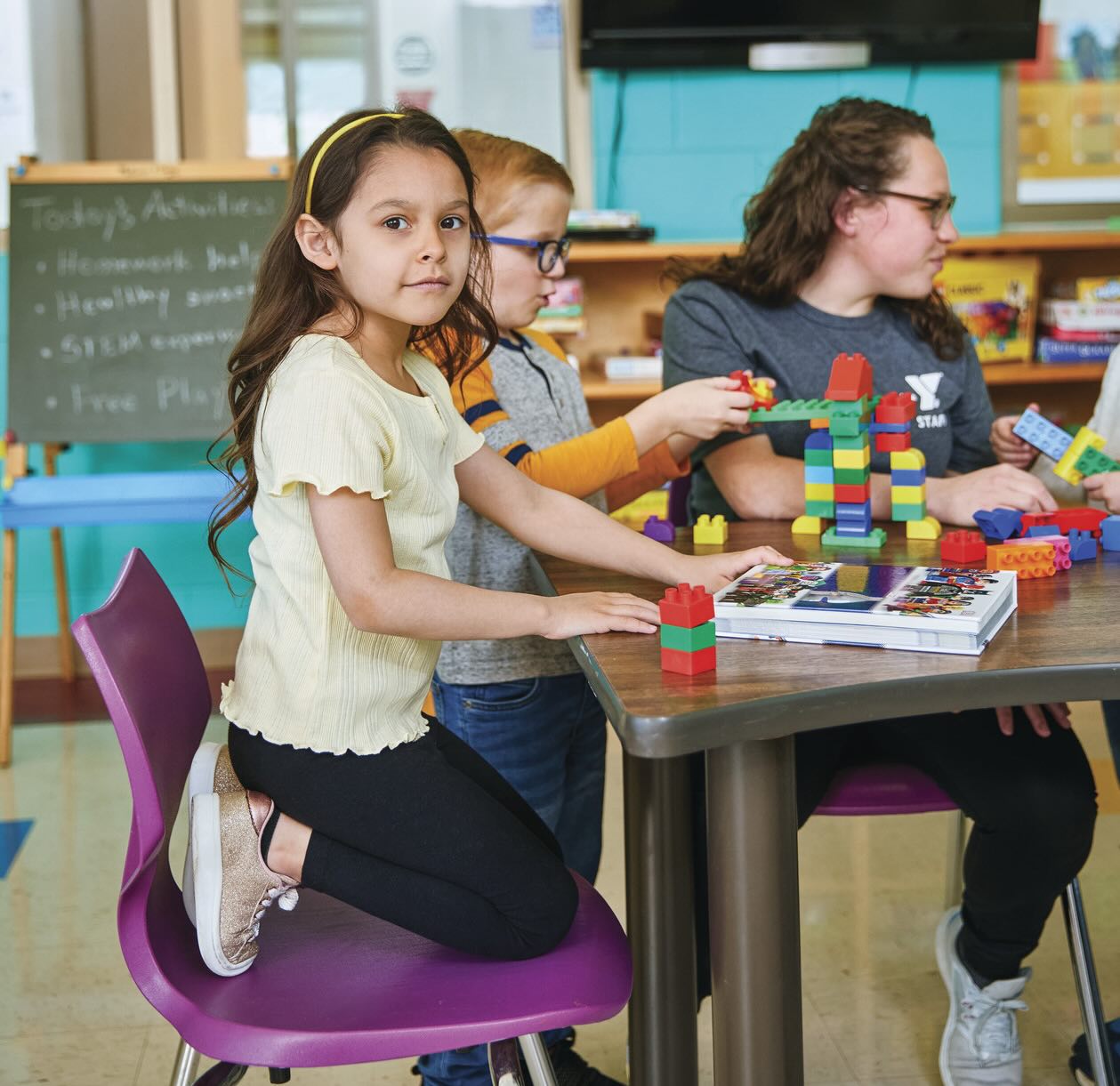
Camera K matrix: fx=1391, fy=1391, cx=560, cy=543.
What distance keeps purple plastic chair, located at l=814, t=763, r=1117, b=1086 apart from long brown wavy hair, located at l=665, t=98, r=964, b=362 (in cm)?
67

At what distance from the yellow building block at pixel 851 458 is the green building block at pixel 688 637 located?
544mm

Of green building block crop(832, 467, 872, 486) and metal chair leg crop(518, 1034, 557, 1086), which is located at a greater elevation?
green building block crop(832, 467, 872, 486)

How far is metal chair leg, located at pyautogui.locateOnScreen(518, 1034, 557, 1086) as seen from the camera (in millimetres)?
1117

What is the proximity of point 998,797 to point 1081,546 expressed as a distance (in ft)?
0.92

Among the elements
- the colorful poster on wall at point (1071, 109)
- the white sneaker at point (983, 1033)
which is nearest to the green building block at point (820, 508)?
the white sneaker at point (983, 1033)

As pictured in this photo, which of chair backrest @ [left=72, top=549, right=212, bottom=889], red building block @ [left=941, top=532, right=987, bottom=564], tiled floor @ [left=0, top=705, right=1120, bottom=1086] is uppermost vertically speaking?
red building block @ [left=941, top=532, right=987, bottom=564]

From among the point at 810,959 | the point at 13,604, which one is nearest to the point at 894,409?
the point at 810,959

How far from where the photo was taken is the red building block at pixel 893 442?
5.11 feet

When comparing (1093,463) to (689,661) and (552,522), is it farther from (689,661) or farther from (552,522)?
(689,661)

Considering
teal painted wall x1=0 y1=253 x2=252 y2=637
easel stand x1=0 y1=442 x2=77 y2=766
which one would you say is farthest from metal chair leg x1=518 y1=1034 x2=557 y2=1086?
teal painted wall x1=0 y1=253 x2=252 y2=637

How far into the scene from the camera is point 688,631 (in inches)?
39.9

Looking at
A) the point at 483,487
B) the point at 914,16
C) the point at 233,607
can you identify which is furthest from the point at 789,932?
the point at 914,16

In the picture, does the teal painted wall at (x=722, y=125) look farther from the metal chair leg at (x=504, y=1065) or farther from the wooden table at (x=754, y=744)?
the metal chair leg at (x=504, y=1065)

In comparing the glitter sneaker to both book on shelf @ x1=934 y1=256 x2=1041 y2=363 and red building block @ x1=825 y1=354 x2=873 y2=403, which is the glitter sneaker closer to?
red building block @ x1=825 y1=354 x2=873 y2=403
